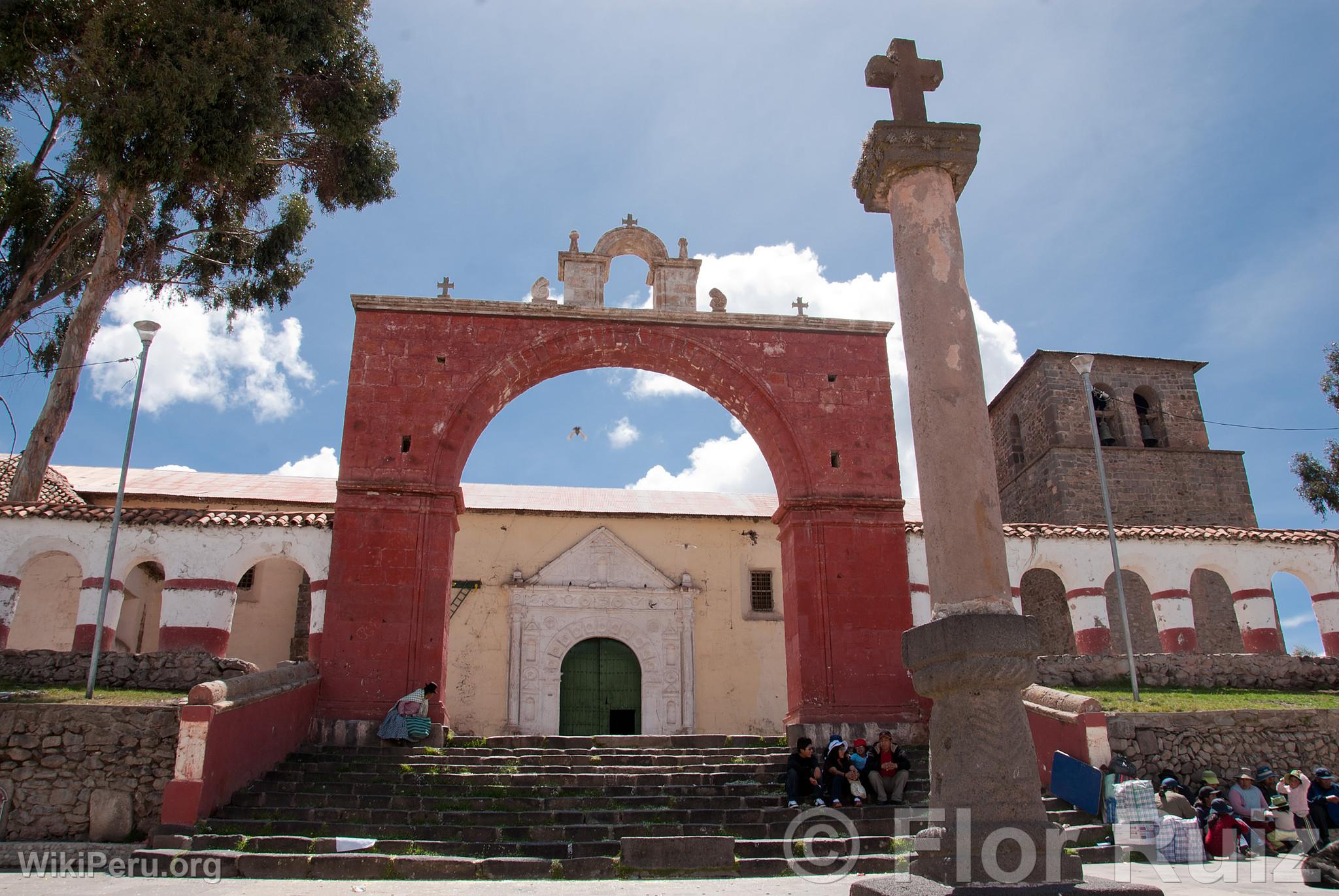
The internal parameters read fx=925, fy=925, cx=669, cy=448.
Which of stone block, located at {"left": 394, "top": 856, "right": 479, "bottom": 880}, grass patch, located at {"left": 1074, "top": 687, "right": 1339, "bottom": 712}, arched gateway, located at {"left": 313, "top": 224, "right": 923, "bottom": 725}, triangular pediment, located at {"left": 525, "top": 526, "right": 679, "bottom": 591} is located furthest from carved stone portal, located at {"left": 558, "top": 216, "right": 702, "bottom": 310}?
stone block, located at {"left": 394, "top": 856, "right": 479, "bottom": 880}

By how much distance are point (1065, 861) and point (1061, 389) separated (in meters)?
20.7

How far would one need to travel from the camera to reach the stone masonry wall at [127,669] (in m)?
10.7

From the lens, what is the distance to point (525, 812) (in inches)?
343

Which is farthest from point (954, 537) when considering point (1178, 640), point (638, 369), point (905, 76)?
point (1178, 640)

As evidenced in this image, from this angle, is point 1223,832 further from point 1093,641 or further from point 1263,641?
point 1263,641

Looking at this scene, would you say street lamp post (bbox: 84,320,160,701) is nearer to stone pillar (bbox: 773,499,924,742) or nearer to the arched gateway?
the arched gateway

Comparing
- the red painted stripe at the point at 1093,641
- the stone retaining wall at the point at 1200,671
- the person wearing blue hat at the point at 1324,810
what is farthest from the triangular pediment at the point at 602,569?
the person wearing blue hat at the point at 1324,810

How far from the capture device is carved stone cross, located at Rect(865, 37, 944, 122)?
6.31 metres

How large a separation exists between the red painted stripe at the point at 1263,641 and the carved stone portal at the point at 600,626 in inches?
365

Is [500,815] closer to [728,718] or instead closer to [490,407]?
[490,407]

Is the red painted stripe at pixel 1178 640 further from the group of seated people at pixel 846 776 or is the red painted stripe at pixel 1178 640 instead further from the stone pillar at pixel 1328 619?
the group of seated people at pixel 846 776

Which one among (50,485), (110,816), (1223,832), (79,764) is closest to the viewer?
(1223,832)

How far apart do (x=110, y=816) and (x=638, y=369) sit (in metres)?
8.79

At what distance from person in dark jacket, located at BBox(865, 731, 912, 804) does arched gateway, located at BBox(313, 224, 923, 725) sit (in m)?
2.47
